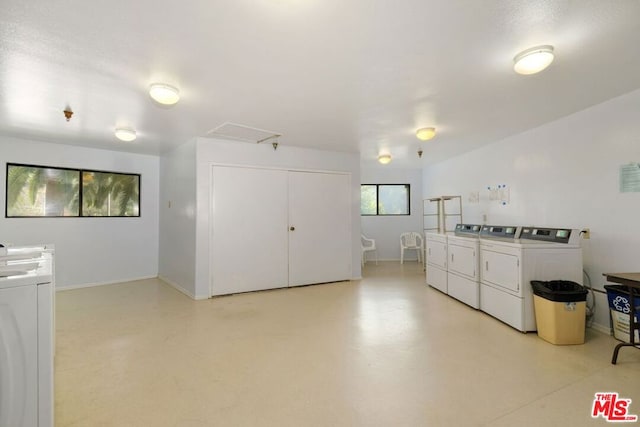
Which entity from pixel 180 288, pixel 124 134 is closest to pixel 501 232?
pixel 180 288

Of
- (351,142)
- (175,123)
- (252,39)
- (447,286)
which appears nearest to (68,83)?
(175,123)

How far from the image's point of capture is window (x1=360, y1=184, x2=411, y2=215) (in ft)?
26.1

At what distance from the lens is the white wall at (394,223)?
787 cm

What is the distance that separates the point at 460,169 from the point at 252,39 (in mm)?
5078

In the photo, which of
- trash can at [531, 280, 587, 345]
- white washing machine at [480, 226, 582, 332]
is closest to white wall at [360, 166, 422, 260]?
white washing machine at [480, 226, 582, 332]

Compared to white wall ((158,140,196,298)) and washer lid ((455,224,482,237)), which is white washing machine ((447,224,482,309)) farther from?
white wall ((158,140,196,298))

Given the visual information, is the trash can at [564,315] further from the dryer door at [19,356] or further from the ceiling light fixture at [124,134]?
the ceiling light fixture at [124,134]

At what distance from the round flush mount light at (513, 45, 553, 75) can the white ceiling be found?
2.5 inches

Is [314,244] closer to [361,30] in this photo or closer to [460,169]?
[460,169]

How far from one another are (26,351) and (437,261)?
4774 millimetres

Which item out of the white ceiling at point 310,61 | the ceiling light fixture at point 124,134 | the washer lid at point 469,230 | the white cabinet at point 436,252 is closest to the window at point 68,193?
the white ceiling at point 310,61

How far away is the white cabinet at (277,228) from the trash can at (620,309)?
3492mm

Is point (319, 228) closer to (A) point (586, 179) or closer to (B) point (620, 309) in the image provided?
(A) point (586, 179)

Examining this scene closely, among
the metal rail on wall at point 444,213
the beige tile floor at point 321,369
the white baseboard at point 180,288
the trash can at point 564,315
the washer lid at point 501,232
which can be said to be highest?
Answer: the metal rail on wall at point 444,213
